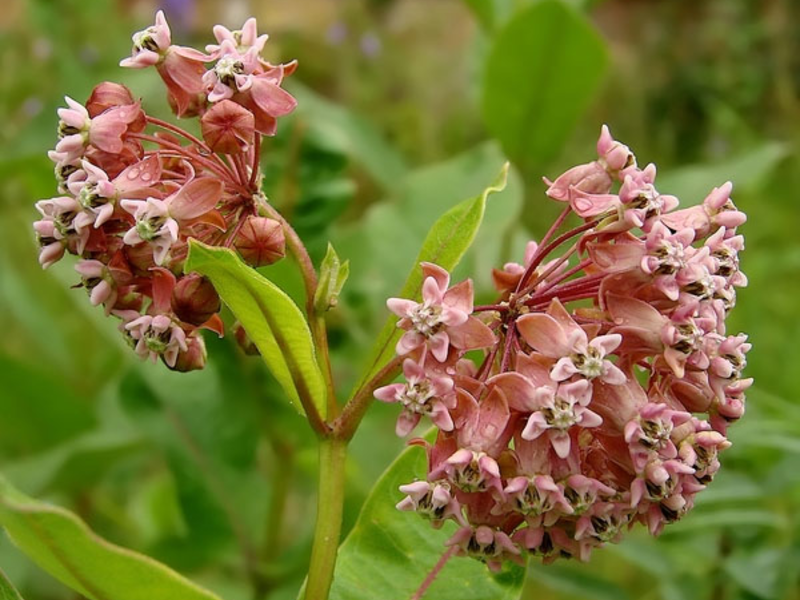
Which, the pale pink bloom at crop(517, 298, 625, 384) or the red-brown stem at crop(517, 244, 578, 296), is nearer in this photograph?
the pale pink bloom at crop(517, 298, 625, 384)

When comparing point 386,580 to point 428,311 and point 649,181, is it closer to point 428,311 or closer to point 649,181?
point 428,311

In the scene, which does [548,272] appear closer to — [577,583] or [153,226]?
[153,226]

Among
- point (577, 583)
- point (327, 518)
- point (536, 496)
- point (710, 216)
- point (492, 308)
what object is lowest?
point (577, 583)

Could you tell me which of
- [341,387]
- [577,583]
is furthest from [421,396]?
[341,387]

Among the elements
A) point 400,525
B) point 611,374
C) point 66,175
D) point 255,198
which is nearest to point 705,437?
point 611,374

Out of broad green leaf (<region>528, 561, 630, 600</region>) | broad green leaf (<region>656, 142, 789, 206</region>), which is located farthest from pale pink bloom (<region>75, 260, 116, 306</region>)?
broad green leaf (<region>656, 142, 789, 206</region>)

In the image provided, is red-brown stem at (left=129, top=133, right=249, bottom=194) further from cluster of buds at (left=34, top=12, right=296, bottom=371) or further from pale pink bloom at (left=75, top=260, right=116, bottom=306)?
pale pink bloom at (left=75, top=260, right=116, bottom=306)
